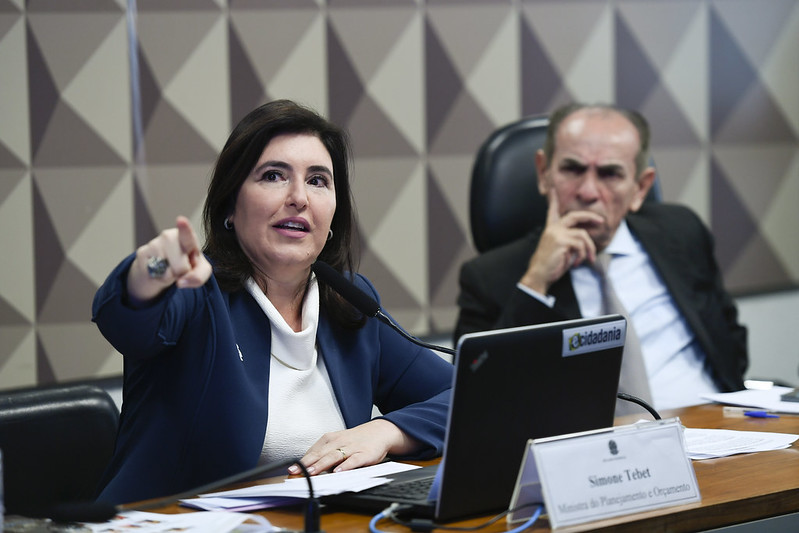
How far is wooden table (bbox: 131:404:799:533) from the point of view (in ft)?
3.79

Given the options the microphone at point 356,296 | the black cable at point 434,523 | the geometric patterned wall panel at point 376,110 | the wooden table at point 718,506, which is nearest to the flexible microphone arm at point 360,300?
the microphone at point 356,296

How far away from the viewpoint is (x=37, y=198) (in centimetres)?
249

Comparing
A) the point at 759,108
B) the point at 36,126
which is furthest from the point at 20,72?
the point at 759,108

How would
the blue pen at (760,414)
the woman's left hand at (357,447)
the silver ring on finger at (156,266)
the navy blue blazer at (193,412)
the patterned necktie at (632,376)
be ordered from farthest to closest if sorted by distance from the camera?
the patterned necktie at (632,376), the blue pen at (760,414), the navy blue blazer at (193,412), the woman's left hand at (357,447), the silver ring on finger at (156,266)

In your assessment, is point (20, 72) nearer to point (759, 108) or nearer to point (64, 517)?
point (64, 517)

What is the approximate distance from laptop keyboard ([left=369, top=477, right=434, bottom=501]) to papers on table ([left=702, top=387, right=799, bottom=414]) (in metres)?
0.94

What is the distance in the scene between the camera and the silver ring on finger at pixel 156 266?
1336 millimetres

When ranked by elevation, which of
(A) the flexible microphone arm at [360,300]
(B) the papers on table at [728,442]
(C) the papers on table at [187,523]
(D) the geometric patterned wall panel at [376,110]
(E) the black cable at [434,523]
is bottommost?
(E) the black cable at [434,523]

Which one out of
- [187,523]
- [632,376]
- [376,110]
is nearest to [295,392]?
[187,523]

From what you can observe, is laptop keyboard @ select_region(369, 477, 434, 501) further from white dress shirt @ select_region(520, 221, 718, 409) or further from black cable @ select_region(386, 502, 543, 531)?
white dress shirt @ select_region(520, 221, 718, 409)

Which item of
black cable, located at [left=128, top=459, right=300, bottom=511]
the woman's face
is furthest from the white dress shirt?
black cable, located at [left=128, top=459, right=300, bottom=511]

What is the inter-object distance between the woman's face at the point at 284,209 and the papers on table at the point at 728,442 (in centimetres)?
74

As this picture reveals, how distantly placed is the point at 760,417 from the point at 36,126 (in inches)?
73.4

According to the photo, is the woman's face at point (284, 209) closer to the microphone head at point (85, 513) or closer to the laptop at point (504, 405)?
the laptop at point (504, 405)
